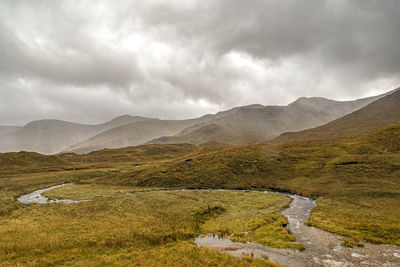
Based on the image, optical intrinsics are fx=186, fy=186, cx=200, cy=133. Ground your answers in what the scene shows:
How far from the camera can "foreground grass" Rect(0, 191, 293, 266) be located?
18.6 meters

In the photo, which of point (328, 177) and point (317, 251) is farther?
point (328, 177)

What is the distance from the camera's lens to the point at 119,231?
25047 millimetres

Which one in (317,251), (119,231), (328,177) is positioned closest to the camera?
(317,251)

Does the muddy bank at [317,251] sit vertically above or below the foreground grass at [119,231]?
below

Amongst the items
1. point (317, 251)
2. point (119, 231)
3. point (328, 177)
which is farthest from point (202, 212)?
point (328, 177)

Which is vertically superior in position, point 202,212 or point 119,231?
point 119,231

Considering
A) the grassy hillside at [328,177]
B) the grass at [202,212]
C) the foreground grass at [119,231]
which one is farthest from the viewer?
the grassy hillside at [328,177]

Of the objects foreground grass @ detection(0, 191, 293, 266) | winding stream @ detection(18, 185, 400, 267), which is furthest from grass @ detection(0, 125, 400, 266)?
winding stream @ detection(18, 185, 400, 267)

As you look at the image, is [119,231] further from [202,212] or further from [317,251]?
[317,251]

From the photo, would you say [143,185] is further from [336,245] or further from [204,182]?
[336,245]

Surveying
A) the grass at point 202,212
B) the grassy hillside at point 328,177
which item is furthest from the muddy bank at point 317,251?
the grassy hillside at point 328,177

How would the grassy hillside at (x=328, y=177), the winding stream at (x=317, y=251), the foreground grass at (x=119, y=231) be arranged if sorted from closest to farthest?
the winding stream at (x=317, y=251) → the foreground grass at (x=119, y=231) → the grassy hillside at (x=328, y=177)

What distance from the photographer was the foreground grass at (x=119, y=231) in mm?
18562

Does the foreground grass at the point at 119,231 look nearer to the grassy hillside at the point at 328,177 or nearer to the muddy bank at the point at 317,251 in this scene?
the muddy bank at the point at 317,251
